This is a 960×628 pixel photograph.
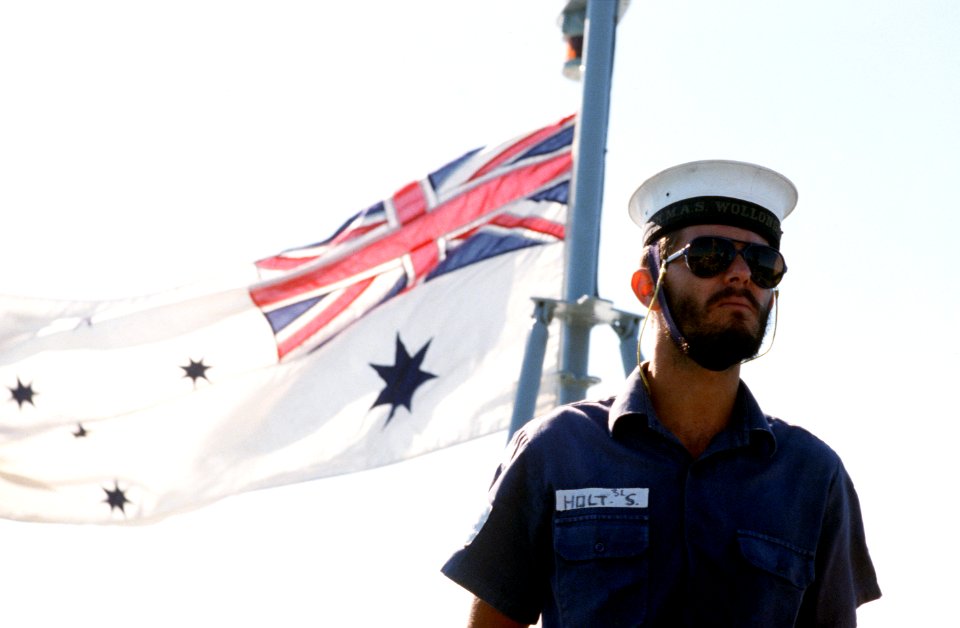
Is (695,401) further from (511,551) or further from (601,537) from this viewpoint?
(511,551)

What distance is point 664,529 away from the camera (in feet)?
9.14

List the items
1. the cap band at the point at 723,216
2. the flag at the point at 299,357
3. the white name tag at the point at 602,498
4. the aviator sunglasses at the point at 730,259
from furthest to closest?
1. the flag at the point at 299,357
2. the cap band at the point at 723,216
3. the aviator sunglasses at the point at 730,259
4. the white name tag at the point at 602,498

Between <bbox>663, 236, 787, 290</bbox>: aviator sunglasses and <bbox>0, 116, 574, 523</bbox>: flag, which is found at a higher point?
<bbox>0, 116, 574, 523</bbox>: flag

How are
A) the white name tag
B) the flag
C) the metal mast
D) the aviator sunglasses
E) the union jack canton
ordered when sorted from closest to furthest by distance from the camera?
the white name tag, the aviator sunglasses, the metal mast, the flag, the union jack canton

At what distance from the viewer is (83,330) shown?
9.97 m

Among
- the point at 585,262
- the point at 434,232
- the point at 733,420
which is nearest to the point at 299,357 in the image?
the point at 434,232

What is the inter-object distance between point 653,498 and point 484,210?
7018mm

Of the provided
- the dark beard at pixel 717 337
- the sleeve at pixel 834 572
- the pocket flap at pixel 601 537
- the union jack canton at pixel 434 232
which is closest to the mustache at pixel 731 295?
the dark beard at pixel 717 337

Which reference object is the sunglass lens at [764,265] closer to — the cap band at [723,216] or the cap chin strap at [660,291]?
the cap band at [723,216]

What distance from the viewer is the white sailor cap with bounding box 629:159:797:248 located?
3.06 m

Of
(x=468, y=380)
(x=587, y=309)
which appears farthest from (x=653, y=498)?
(x=468, y=380)

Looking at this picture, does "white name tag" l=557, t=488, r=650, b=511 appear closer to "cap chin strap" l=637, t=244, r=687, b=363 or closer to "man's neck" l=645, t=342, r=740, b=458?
"man's neck" l=645, t=342, r=740, b=458

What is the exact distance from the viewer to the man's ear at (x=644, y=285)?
3.12 meters

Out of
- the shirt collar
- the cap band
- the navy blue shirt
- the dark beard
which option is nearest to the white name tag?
the navy blue shirt
